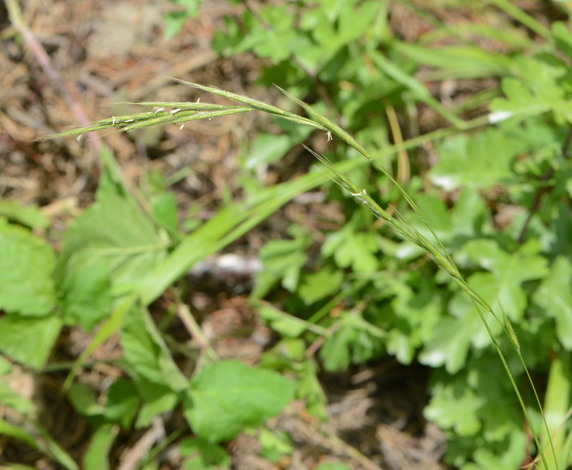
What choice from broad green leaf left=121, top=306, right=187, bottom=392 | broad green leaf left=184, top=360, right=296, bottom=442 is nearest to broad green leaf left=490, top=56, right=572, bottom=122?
broad green leaf left=184, top=360, right=296, bottom=442

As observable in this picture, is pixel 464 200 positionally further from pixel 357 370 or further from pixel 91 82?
pixel 91 82

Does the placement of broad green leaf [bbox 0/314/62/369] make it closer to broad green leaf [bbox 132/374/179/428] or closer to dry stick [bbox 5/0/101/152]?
broad green leaf [bbox 132/374/179/428]

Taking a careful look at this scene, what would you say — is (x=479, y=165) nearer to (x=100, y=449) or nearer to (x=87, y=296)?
(x=87, y=296)

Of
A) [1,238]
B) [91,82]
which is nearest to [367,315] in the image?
[1,238]

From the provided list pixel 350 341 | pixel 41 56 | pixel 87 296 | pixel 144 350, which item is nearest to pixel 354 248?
pixel 350 341

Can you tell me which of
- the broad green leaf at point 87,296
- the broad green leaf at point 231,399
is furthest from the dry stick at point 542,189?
the broad green leaf at point 87,296

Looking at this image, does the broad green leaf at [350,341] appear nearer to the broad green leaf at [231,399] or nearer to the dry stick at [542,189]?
the broad green leaf at [231,399]

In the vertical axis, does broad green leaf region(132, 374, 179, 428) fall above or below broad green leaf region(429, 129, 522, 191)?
below
